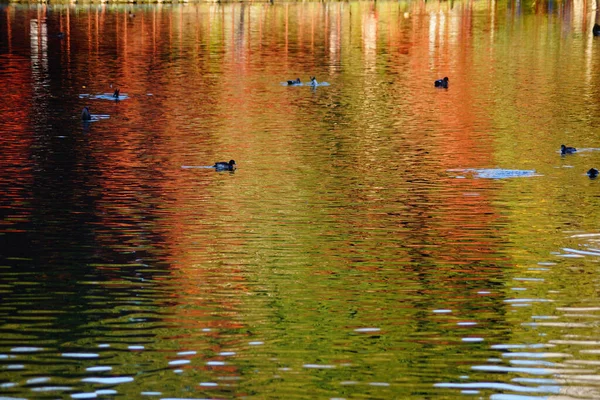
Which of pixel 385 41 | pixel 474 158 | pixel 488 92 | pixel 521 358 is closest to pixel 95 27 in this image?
pixel 385 41

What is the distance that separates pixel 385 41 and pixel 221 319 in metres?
73.0

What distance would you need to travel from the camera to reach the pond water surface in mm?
17812

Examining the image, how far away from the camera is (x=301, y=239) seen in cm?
2645

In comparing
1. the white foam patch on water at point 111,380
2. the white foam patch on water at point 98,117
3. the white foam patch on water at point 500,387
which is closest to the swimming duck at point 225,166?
the white foam patch on water at point 98,117

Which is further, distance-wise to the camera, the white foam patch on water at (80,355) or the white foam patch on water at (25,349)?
the white foam patch on water at (25,349)

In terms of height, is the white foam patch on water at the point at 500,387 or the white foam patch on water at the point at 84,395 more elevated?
the white foam patch on water at the point at 84,395

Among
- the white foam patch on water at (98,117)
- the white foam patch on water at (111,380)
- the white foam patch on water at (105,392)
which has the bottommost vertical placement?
the white foam patch on water at (98,117)

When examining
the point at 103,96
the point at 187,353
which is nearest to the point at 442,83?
the point at 103,96

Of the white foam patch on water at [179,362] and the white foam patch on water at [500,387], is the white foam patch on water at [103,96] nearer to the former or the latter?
the white foam patch on water at [179,362]

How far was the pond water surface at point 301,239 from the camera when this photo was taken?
1781cm

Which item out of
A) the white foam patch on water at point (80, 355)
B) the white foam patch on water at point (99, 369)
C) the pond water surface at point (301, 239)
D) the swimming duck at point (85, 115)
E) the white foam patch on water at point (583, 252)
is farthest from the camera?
the swimming duck at point (85, 115)

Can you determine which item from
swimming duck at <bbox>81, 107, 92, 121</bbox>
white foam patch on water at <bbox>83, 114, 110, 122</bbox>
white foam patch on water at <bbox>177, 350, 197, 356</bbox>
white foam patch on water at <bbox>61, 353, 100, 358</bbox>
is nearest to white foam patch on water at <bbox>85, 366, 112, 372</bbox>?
white foam patch on water at <bbox>61, 353, 100, 358</bbox>

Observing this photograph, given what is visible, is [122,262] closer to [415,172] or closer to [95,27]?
[415,172]

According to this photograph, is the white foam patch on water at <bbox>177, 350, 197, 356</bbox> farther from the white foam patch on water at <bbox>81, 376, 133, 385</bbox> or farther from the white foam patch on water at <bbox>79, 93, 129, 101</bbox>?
the white foam patch on water at <bbox>79, 93, 129, 101</bbox>
